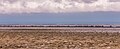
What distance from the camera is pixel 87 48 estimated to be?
3256 cm

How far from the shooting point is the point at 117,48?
3216cm

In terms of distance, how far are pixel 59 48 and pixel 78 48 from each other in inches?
79.8

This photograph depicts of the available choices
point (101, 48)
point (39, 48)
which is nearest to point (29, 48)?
point (39, 48)

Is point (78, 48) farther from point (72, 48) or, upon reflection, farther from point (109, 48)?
point (109, 48)

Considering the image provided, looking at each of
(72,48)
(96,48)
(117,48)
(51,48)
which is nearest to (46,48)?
(51,48)

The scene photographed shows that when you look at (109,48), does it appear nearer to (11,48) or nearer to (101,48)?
(101,48)

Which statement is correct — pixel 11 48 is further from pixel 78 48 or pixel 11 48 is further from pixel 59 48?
pixel 78 48

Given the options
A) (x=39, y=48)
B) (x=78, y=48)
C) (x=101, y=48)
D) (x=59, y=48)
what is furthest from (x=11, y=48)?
(x=101, y=48)

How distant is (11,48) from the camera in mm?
33000

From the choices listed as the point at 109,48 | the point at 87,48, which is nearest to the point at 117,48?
the point at 109,48

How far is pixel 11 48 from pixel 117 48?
37.2 ft

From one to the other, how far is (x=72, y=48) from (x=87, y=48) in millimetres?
1603

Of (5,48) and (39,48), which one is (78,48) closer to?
(39,48)

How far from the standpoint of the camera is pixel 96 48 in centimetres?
3259
